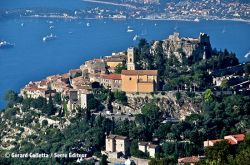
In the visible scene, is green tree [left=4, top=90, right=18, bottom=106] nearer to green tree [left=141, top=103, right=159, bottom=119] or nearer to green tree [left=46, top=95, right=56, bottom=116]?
green tree [left=46, top=95, right=56, bottom=116]

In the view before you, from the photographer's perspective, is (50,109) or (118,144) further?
(50,109)

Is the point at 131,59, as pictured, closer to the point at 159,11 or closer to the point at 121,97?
the point at 121,97

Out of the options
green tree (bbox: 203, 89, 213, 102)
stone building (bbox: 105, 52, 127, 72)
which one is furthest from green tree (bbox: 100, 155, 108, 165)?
stone building (bbox: 105, 52, 127, 72)

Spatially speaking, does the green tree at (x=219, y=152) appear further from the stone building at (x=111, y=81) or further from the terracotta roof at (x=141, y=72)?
the stone building at (x=111, y=81)

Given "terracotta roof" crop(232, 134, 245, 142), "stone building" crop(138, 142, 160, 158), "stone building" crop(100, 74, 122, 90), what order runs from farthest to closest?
"stone building" crop(100, 74, 122, 90) → "stone building" crop(138, 142, 160, 158) → "terracotta roof" crop(232, 134, 245, 142)

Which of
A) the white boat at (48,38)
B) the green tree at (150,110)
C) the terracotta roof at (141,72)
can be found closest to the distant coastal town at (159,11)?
the white boat at (48,38)

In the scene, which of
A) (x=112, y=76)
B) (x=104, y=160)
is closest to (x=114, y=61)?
(x=112, y=76)
